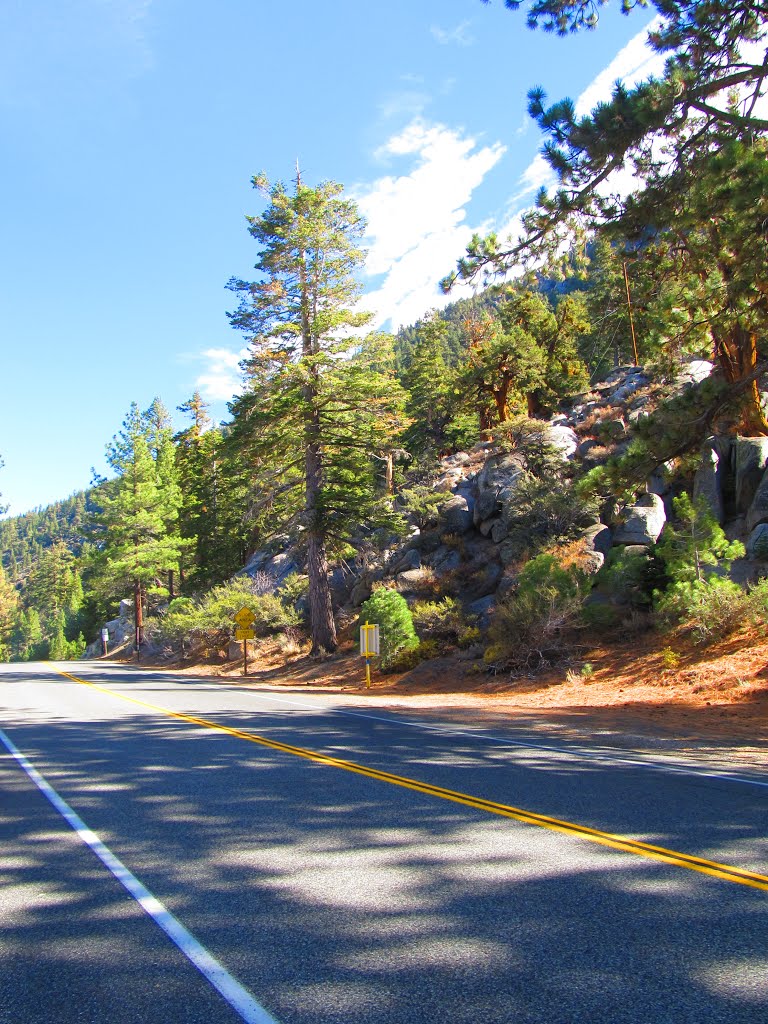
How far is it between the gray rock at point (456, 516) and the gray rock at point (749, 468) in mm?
9988

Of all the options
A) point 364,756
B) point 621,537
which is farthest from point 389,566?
point 364,756

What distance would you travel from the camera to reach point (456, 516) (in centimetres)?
2717

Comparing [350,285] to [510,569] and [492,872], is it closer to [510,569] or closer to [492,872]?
[510,569]

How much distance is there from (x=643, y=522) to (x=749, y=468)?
3.07 metres

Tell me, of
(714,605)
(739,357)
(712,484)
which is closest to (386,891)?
(714,605)

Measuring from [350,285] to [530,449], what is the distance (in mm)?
9115

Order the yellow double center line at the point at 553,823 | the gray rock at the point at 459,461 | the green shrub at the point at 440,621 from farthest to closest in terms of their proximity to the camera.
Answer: the gray rock at the point at 459,461
the green shrub at the point at 440,621
the yellow double center line at the point at 553,823

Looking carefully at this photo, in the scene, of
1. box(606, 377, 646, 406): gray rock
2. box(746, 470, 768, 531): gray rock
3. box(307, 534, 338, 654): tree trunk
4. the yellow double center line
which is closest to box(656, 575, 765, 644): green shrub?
box(746, 470, 768, 531): gray rock

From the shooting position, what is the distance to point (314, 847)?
201 inches

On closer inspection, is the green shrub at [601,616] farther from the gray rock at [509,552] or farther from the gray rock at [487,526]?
the gray rock at [487,526]

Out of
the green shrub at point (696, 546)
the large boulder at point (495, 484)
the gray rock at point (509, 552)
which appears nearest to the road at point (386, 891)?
the green shrub at point (696, 546)

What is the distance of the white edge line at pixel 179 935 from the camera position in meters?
3.03

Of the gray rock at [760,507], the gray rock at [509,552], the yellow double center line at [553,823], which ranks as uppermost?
the gray rock at [760,507]

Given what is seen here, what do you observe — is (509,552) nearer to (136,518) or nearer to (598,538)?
(598,538)
